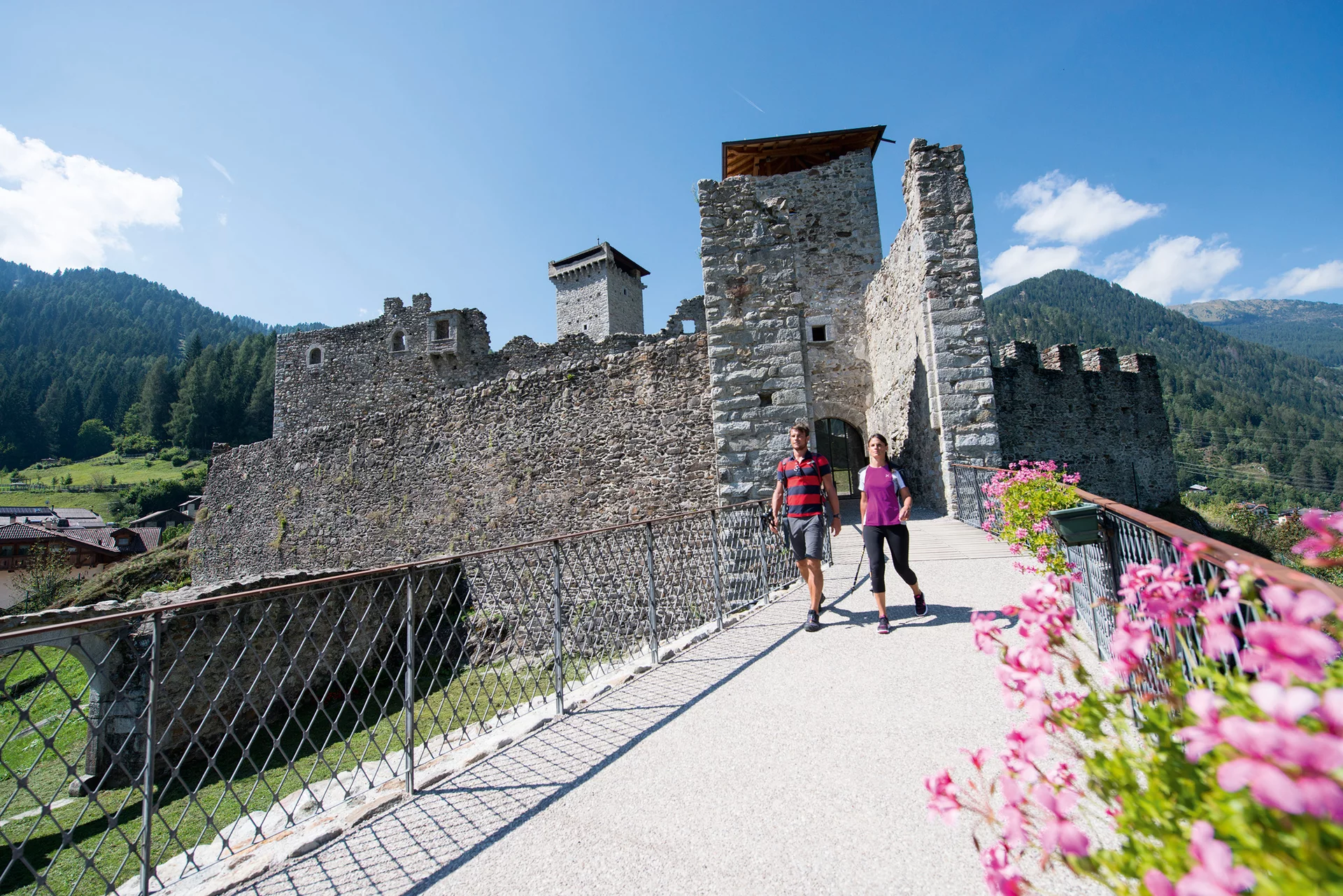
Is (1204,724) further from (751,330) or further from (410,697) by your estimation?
(751,330)

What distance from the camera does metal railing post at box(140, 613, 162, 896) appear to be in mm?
2342

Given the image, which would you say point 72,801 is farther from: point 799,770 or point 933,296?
point 933,296

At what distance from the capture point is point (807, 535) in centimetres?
513

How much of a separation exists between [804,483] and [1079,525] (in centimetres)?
220

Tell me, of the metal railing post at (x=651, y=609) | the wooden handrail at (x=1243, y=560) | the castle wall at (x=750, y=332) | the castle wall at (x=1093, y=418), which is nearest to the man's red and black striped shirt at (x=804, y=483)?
the metal railing post at (x=651, y=609)

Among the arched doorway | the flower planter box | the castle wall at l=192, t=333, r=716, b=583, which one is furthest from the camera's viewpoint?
the arched doorway

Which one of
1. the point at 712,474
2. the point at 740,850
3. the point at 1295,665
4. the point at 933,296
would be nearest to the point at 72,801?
the point at 740,850

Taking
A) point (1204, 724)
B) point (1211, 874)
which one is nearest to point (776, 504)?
point (1204, 724)

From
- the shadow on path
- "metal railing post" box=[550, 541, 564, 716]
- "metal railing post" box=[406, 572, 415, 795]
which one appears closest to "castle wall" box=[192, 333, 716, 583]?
"metal railing post" box=[550, 541, 564, 716]

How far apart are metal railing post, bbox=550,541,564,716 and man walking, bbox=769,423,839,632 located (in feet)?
6.81

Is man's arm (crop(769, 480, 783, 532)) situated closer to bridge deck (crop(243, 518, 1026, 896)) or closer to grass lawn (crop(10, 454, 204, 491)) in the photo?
bridge deck (crop(243, 518, 1026, 896))

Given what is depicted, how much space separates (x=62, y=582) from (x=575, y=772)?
103 feet

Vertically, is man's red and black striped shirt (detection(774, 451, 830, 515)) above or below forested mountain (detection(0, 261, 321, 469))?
below

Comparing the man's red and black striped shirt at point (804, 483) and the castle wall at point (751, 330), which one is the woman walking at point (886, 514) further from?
the castle wall at point (751, 330)
